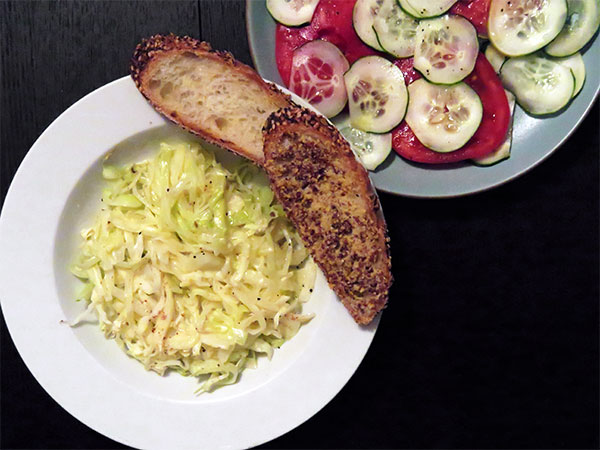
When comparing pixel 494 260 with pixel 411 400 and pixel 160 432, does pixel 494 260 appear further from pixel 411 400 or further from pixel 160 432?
pixel 160 432

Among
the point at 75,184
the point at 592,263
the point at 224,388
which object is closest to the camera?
the point at 75,184

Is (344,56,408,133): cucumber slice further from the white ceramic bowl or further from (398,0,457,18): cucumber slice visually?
the white ceramic bowl

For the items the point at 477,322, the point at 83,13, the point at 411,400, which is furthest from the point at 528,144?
the point at 83,13

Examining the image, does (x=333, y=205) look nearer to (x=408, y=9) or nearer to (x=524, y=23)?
(x=408, y=9)

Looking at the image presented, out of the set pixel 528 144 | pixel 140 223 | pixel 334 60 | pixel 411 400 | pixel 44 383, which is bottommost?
pixel 411 400

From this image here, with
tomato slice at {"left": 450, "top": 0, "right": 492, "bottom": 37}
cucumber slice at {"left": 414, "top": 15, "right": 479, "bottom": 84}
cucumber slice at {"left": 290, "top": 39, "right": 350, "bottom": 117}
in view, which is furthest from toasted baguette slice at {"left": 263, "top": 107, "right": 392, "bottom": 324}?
tomato slice at {"left": 450, "top": 0, "right": 492, "bottom": 37}

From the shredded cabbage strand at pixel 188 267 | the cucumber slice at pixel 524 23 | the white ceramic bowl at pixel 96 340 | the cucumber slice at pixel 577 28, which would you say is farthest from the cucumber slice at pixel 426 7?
the white ceramic bowl at pixel 96 340

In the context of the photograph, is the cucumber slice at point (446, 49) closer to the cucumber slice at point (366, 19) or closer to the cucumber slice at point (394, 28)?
the cucumber slice at point (394, 28)

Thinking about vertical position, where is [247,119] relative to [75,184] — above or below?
above

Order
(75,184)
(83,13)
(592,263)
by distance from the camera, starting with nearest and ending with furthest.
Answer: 1. (75,184)
2. (83,13)
3. (592,263)
